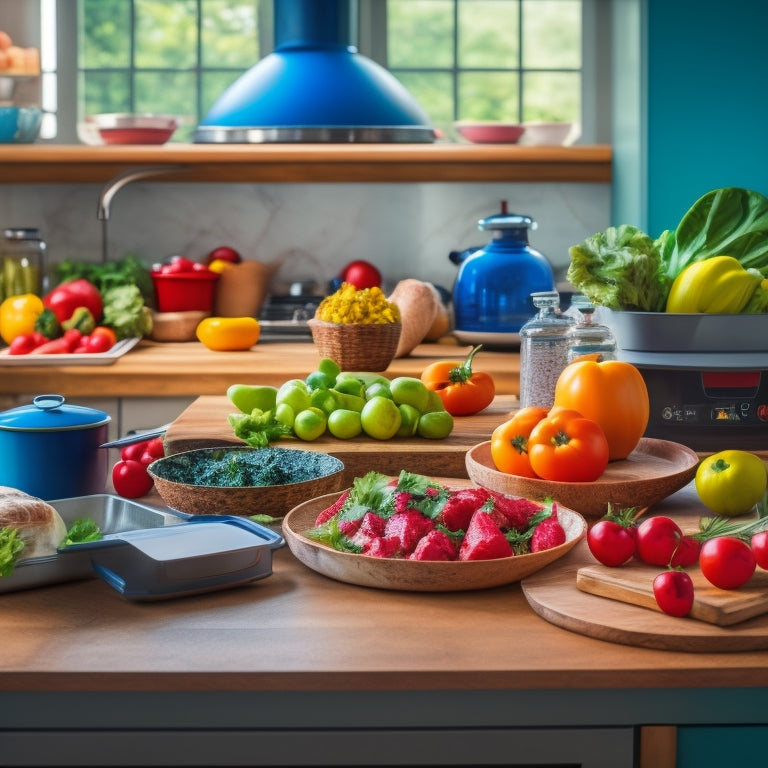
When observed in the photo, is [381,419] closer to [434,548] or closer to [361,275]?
[434,548]

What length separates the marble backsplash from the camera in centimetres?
416

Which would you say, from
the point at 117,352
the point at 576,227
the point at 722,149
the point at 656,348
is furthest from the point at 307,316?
the point at 656,348

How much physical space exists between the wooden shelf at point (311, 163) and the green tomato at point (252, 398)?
1729 millimetres

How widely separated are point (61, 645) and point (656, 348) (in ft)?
3.80

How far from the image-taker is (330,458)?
1.70 m

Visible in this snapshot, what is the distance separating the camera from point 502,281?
345cm

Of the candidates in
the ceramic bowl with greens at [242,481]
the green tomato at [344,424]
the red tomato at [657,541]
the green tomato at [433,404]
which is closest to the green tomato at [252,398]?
the green tomato at [344,424]

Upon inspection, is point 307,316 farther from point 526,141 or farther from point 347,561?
point 347,561

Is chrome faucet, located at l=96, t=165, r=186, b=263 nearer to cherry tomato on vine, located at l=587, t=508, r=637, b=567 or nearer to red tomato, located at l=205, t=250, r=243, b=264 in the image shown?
red tomato, located at l=205, t=250, r=243, b=264

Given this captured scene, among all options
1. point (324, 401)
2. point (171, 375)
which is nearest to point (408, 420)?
point (324, 401)

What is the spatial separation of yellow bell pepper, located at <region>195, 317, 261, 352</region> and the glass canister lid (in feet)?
6.16

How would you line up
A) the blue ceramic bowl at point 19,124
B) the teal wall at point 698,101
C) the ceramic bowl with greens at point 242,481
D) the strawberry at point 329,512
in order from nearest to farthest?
the strawberry at point 329,512 → the ceramic bowl with greens at point 242,481 → the teal wall at point 698,101 → the blue ceramic bowl at point 19,124

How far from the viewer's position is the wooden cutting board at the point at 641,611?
116cm

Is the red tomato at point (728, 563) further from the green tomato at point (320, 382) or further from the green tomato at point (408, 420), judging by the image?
the green tomato at point (320, 382)
